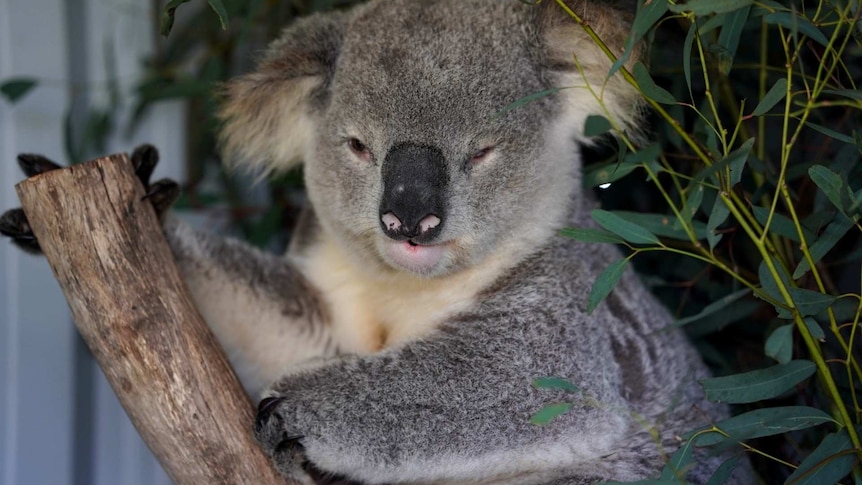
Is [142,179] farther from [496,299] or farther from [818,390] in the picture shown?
[818,390]

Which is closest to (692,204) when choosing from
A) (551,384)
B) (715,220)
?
(715,220)

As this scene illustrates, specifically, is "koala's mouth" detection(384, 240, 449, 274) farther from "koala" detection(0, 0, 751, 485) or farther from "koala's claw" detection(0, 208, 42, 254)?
"koala's claw" detection(0, 208, 42, 254)

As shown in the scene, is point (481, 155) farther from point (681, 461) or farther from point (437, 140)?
point (681, 461)

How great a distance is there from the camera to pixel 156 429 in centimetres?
163

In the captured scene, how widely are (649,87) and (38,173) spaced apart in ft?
4.09

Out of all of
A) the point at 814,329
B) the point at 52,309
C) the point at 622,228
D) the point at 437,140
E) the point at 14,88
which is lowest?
the point at 52,309

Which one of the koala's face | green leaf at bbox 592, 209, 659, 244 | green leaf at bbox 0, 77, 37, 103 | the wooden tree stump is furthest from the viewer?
green leaf at bbox 0, 77, 37, 103

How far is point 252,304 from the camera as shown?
87.4 inches

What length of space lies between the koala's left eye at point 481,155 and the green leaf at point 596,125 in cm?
23

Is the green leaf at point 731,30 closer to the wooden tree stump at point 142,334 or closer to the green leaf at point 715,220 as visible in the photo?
the green leaf at point 715,220

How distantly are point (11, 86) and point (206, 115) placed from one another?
0.79 metres

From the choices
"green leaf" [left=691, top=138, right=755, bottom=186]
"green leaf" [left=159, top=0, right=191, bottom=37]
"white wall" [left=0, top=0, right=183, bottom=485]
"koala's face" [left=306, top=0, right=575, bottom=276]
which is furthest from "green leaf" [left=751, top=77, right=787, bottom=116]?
"white wall" [left=0, top=0, right=183, bottom=485]

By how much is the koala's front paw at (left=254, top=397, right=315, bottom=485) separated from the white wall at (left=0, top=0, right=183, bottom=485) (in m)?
1.30

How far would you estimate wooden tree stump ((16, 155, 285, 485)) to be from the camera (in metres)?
1.62
